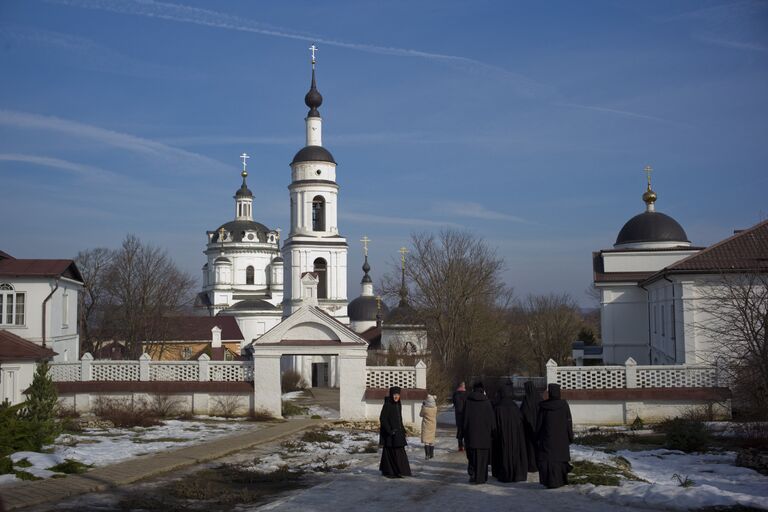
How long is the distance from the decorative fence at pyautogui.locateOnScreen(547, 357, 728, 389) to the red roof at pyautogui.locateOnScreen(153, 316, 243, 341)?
37.8 metres

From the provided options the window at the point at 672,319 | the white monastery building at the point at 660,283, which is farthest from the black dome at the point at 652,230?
the window at the point at 672,319

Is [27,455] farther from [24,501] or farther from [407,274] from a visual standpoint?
[407,274]

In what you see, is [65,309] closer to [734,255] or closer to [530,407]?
Answer: [530,407]

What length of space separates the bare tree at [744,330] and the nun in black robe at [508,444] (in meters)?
7.26

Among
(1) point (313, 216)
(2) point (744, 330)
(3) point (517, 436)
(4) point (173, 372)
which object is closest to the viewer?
(3) point (517, 436)

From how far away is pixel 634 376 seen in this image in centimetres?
2312

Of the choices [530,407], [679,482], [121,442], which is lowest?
[121,442]

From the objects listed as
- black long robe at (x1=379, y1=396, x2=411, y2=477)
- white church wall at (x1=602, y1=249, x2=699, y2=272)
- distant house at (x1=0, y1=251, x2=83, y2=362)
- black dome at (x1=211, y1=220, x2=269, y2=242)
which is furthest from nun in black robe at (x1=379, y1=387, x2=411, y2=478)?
black dome at (x1=211, y1=220, x2=269, y2=242)

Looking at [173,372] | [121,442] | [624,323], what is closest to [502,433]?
[121,442]

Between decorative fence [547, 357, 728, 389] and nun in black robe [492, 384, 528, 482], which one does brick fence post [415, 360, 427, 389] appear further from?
nun in black robe [492, 384, 528, 482]

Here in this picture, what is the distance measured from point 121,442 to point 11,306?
11993 millimetres

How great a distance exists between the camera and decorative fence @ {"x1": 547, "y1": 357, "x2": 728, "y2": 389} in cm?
2281

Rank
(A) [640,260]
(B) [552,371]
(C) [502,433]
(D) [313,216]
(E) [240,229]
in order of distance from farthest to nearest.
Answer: (E) [240,229], (D) [313,216], (A) [640,260], (B) [552,371], (C) [502,433]

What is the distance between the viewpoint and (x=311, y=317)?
23688mm
